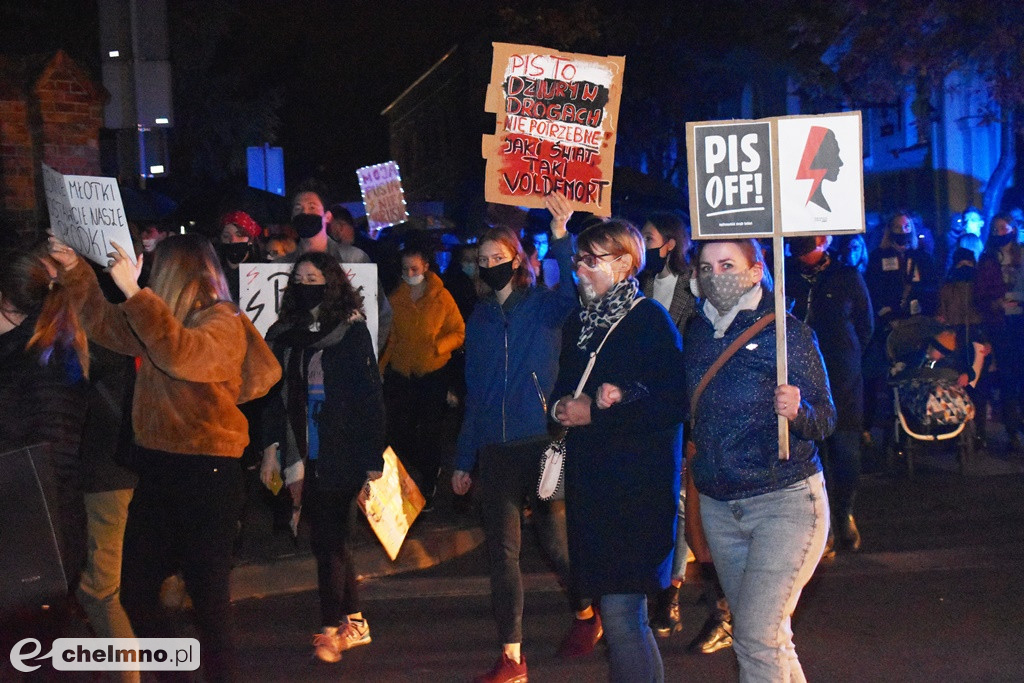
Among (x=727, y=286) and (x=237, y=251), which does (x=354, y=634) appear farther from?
(x=727, y=286)

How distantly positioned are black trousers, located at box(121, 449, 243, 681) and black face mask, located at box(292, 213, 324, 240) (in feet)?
9.84

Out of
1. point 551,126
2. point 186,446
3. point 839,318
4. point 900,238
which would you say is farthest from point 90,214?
point 900,238

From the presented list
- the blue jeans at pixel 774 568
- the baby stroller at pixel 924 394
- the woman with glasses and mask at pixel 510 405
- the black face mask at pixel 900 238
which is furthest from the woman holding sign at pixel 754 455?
the black face mask at pixel 900 238

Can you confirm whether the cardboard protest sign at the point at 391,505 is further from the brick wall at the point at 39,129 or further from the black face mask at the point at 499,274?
the brick wall at the point at 39,129

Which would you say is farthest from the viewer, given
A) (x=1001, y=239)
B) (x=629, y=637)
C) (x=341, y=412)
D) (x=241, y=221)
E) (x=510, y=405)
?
(x=1001, y=239)

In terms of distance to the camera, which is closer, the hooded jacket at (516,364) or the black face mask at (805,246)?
the hooded jacket at (516,364)

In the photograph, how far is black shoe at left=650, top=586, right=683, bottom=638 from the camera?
6355mm

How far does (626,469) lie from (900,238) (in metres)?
8.21

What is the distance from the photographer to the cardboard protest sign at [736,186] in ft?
14.4

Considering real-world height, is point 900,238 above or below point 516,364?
above

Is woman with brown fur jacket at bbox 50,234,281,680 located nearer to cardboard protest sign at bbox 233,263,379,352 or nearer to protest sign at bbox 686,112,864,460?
protest sign at bbox 686,112,864,460

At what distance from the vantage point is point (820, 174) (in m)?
4.37

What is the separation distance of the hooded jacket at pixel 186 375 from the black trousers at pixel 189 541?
0.26 ft

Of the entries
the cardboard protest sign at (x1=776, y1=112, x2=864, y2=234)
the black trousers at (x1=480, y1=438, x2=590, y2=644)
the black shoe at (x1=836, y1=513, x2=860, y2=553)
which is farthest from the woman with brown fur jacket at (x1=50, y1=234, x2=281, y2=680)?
the black shoe at (x1=836, y1=513, x2=860, y2=553)
